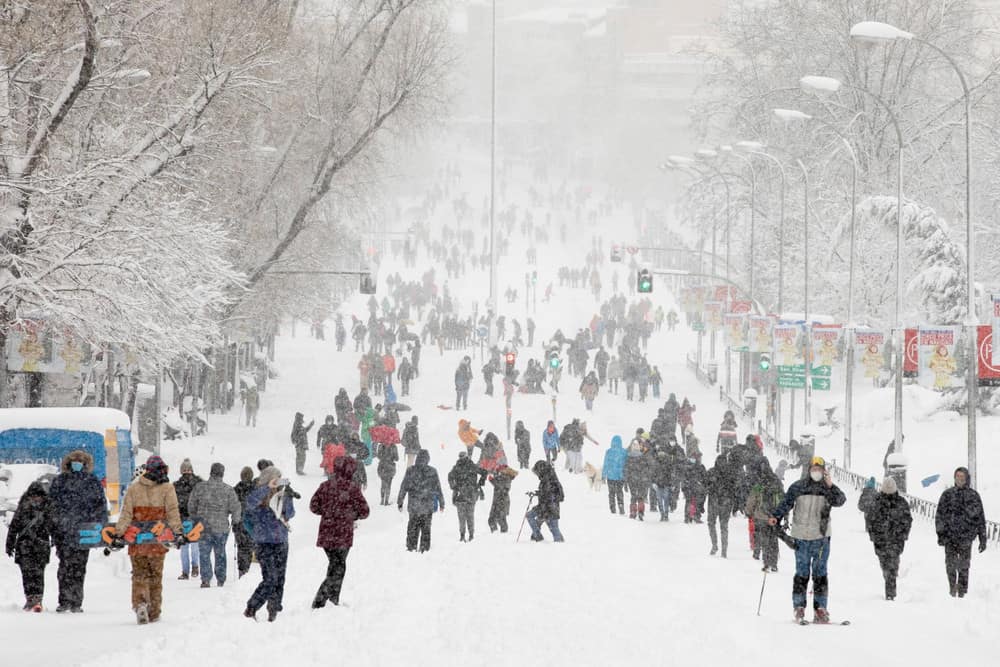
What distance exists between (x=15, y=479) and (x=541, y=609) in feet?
26.0

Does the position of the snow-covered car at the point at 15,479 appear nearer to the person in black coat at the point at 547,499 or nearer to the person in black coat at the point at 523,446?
the person in black coat at the point at 547,499

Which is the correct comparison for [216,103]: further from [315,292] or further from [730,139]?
[730,139]

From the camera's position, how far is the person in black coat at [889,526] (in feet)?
53.5

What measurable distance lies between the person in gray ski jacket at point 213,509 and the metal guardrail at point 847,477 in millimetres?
9335

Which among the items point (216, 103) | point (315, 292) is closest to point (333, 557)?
point (216, 103)

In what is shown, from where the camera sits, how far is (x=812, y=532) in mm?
14477

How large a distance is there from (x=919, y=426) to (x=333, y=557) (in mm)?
29192

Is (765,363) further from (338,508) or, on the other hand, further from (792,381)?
(338,508)

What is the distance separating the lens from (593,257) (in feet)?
314

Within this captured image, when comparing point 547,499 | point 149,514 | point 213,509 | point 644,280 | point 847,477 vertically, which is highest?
point 644,280

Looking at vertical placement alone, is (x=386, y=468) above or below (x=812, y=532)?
below

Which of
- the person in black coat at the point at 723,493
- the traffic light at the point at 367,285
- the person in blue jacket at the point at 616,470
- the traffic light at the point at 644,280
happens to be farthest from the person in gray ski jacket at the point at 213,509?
the traffic light at the point at 644,280

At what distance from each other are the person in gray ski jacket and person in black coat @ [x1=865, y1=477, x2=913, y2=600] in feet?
21.5

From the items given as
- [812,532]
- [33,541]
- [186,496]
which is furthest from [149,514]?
[812,532]
